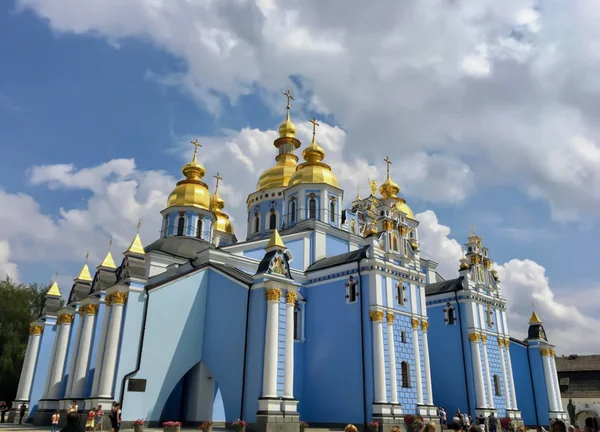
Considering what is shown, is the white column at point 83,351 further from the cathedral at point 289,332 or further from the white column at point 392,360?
the white column at point 392,360

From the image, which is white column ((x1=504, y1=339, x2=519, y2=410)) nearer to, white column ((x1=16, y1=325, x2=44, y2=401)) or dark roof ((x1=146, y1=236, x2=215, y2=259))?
dark roof ((x1=146, y1=236, x2=215, y2=259))

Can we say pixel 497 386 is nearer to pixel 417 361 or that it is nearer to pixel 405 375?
pixel 417 361

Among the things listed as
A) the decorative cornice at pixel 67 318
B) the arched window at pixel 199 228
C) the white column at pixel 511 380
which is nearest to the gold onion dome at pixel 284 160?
the arched window at pixel 199 228

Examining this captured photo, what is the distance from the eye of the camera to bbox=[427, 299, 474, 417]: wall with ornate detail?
86.4ft

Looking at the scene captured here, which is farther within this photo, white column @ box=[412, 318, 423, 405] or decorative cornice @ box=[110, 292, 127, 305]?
white column @ box=[412, 318, 423, 405]

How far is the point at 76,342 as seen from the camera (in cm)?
2153

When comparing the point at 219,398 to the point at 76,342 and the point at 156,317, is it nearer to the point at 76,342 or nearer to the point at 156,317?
the point at 156,317

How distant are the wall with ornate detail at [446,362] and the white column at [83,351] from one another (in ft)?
56.2

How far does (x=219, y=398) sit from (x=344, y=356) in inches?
208

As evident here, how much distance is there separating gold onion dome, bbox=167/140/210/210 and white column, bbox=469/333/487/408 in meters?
16.0

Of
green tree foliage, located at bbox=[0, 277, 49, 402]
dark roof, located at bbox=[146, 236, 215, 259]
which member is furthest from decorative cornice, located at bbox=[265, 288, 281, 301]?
green tree foliage, located at bbox=[0, 277, 49, 402]

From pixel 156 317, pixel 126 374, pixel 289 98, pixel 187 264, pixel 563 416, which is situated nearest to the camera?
pixel 126 374

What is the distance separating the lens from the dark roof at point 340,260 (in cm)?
2236

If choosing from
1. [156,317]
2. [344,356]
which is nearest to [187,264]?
[156,317]
